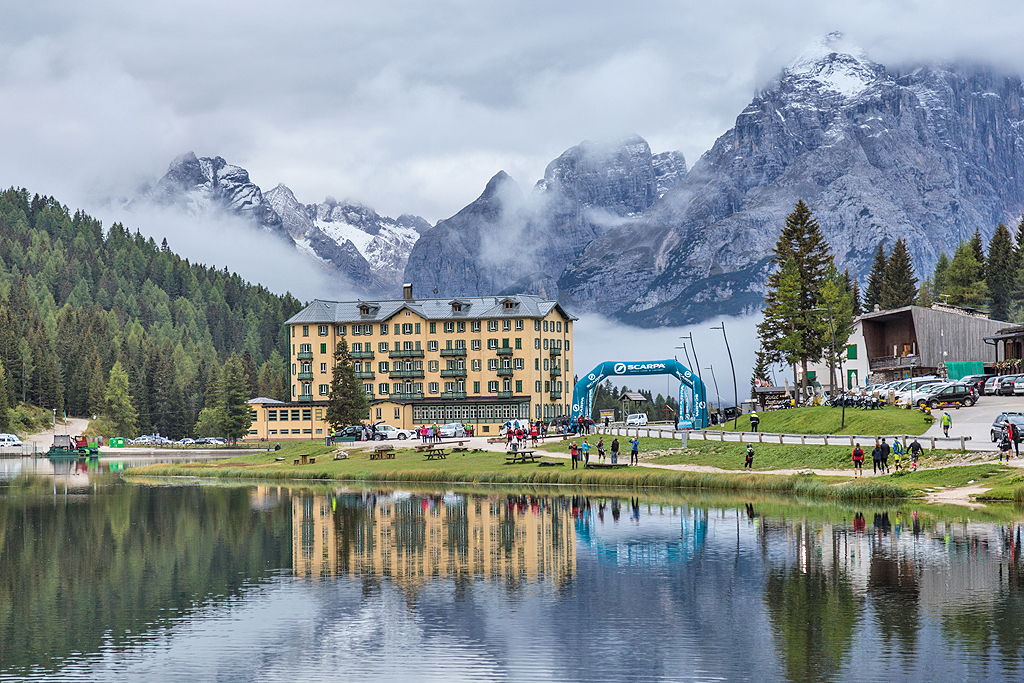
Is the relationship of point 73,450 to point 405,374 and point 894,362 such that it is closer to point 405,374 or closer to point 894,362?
point 405,374

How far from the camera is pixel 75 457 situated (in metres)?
148

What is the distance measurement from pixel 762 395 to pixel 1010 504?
330 feet

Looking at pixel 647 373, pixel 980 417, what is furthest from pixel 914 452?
pixel 647 373

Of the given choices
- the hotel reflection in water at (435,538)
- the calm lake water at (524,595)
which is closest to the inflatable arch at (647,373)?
the hotel reflection in water at (435,538)

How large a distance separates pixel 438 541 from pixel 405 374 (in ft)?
397

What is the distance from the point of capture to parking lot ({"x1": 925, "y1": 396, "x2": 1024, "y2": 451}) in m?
70.4

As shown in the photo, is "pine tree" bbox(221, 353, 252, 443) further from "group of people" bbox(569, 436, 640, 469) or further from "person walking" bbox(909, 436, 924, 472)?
"person walking" bbox(909, 436, 924, 472)

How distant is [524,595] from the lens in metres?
34.6

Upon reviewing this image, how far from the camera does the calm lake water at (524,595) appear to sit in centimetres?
2603

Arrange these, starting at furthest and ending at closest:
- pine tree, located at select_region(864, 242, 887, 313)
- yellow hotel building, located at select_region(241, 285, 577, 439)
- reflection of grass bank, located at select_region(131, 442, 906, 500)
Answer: pine tree, located at select_region(864, 242, 887, 313)
yellow hotel building, located at select_region(241, 285, 577, 439)
reflection of grass bank, located at select_region(131, 442, 906, 500)

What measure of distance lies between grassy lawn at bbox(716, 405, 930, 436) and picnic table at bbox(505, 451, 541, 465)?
73.6 ft

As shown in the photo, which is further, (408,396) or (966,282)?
(408,396)

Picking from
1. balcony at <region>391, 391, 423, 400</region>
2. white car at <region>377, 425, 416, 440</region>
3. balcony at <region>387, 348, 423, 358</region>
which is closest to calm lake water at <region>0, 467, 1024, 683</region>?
white car at <region>377, 425, 416, 440</region>

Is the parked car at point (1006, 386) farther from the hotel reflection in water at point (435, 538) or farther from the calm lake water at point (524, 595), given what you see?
the hotel reflection in water at point (435, 538)
